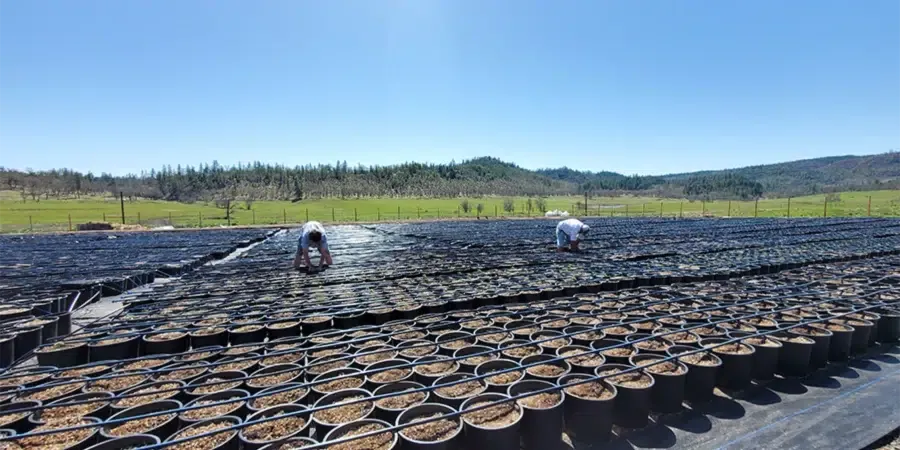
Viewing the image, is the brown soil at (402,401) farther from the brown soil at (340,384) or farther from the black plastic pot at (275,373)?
the black plastic pot at (275,373)

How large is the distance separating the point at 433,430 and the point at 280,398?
172cm

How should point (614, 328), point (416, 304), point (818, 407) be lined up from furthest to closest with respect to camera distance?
point (416, 304)
point (614, 328)
point (818, 407)

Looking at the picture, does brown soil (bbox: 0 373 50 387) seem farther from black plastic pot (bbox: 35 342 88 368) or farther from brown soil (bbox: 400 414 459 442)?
brown soil (bbox: 400 414 459 442)

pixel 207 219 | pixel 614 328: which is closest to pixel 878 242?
pixel 614 328

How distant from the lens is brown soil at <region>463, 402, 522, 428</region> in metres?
3.67

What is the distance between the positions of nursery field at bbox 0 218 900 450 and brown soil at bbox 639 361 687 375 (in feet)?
0.08

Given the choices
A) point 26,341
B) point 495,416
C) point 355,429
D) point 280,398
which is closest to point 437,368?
point 495,416

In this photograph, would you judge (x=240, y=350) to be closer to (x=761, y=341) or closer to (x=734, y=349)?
(x=734, y=349)

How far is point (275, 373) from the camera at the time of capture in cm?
478

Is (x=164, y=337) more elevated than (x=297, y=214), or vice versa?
(x=297, y=214)

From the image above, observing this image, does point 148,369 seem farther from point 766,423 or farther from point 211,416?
point 766,423

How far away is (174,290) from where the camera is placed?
9.28m

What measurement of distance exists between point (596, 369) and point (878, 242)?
18632 millimetres

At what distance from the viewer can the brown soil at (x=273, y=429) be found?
3582mm
